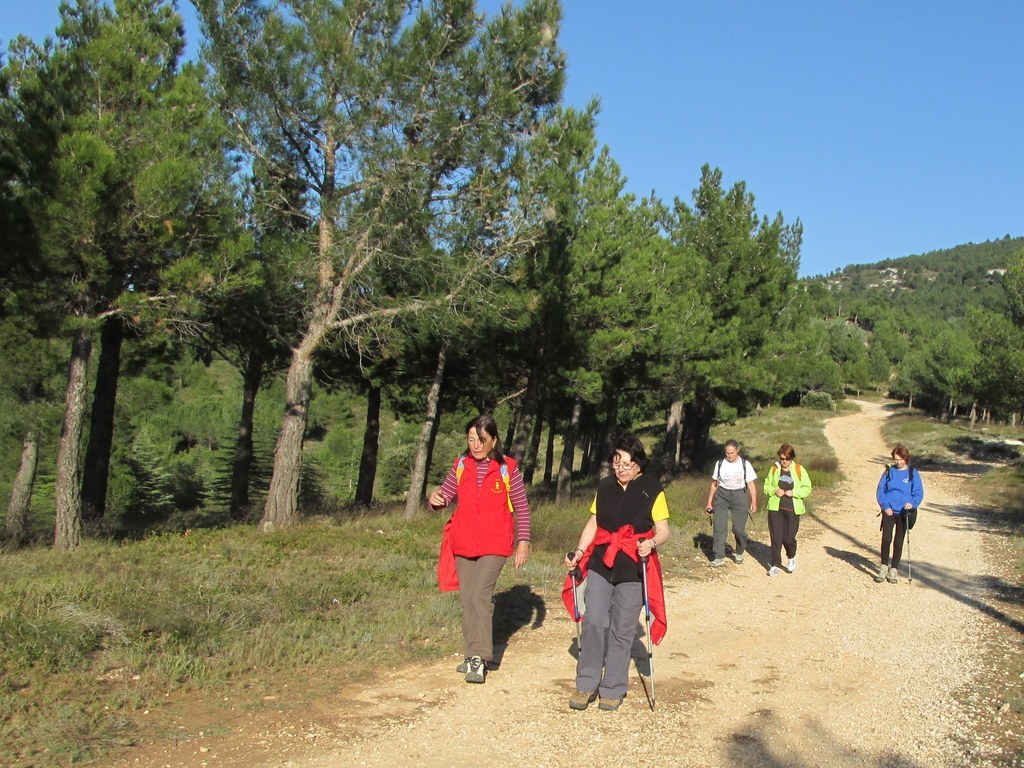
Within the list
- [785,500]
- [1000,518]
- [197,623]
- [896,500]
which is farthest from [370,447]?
[197,623]

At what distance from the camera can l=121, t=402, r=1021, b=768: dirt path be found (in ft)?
15.3

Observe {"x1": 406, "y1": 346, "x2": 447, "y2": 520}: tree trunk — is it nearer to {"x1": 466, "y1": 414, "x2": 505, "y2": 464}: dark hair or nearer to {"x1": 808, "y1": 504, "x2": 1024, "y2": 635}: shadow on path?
{"x1": 808, "y1": 504, "x2": 1024, "y2": 635}: shadow on path

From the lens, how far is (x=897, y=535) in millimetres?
10898

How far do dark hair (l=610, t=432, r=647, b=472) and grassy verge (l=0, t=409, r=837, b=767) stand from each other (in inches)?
87.5

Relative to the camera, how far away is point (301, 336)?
46.8ft

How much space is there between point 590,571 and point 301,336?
9.77 m

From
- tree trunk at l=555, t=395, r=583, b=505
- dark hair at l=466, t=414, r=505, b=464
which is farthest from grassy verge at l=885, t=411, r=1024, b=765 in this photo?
tree trunk at l=555, t=395, r=583, b=505

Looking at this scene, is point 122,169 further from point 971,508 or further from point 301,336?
point 971,508

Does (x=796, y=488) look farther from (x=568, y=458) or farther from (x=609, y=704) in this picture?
(x=568, y=458)

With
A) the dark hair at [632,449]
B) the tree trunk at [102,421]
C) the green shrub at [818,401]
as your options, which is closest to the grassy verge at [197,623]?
the dark hair at [632,449]

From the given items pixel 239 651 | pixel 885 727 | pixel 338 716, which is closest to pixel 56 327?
pixel 239 651

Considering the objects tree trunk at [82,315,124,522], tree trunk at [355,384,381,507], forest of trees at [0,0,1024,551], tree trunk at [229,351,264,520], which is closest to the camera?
forest of trees at [0,0,1024,551]

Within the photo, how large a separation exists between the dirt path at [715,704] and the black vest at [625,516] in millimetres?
879

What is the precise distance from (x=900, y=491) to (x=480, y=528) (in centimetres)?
728
